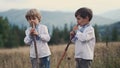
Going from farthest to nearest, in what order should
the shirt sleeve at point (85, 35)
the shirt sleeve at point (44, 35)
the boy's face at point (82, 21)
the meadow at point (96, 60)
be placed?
1. the meadow at point (96, 60)
2. the shirt sleeve at point (44, 35)
3. the boy's face at point (82, 21)
4. the shirt sleeve at point (85, 35)

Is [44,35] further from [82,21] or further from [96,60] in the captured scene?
[96,60]

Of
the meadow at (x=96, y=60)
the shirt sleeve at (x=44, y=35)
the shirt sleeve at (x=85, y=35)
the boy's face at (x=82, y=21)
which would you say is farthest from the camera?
the meadow at (x=96, y=60)

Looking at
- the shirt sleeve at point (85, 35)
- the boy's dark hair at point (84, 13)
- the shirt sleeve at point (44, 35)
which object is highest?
the boy's dark hair at point (84, 13)

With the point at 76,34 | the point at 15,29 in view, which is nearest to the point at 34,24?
the point at 76,34

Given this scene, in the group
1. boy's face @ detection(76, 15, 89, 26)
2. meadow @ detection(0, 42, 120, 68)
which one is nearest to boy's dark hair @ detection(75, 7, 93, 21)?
boy's face @ detection(76, 15, 89, 26)

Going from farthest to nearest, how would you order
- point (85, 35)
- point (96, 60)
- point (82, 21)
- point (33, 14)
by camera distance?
point (96, 60), point (33, 14), point (82, 21), point (85, 35)

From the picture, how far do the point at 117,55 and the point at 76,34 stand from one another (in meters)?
3.05

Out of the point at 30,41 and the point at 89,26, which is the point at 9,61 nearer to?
the point at 30,41

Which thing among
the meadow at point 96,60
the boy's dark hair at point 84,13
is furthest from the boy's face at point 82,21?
the meadow at point 96,60

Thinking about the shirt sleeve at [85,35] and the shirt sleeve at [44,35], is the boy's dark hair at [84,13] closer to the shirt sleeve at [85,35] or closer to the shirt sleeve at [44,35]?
the shirt sleeve at [85,35]

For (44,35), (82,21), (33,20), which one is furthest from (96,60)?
(82,21)

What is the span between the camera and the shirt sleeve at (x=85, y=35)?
6137mm

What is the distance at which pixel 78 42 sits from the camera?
6293 millimetres

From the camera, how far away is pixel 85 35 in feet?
20.2
